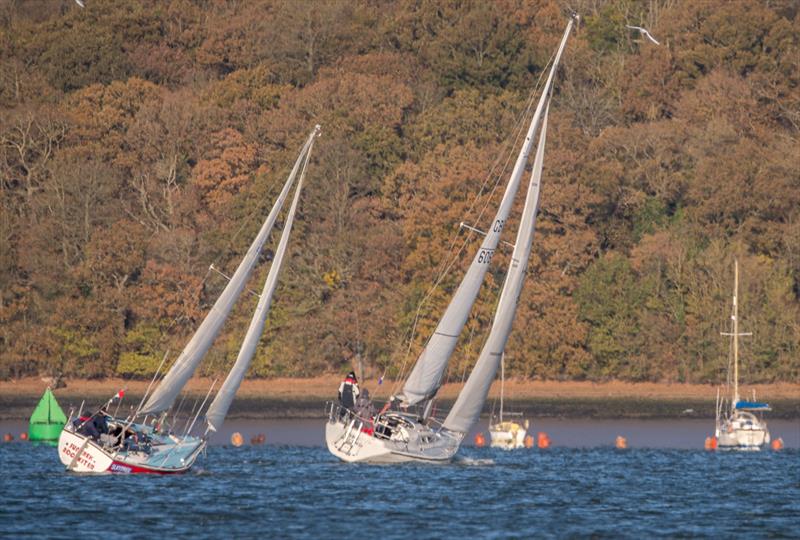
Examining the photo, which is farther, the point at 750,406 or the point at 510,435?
the point at 750,406

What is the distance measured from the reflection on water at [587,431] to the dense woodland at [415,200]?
1000 centimetres

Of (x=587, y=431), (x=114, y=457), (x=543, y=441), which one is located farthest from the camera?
(x=587, y=431)

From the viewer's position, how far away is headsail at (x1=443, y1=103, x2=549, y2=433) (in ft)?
174

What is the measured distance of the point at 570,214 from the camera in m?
95.5

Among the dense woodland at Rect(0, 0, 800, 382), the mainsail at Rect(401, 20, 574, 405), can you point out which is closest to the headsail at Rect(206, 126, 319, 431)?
the mainsail at Rect(401, 20, 574, 405)

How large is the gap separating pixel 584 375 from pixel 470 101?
21.7 m

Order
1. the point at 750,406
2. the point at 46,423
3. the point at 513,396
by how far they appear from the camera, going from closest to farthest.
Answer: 1. the point at 46,423
2. the point at 750,406
3. the point at 513,396

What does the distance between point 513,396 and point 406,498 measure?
136 ft

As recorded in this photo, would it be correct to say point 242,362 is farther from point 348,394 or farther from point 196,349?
point 348,394

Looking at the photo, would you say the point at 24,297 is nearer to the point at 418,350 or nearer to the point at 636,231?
the point at 418,350

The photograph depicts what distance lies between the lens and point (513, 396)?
3457 inches

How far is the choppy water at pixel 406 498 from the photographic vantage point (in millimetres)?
40938

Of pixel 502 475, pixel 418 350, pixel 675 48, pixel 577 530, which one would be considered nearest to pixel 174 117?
pixel 418 350

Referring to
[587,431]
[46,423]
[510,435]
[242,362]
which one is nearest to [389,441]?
[242,362]
